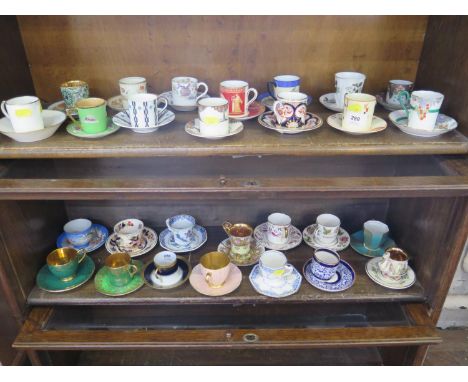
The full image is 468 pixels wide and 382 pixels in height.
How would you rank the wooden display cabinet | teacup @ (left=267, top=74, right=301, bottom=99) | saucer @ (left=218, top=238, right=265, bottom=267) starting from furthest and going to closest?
saucer @ (left=218, top=238, right=265, bottom=267) → teacup @ (left=267, top=74, right=301, bottom=99) → the wooden display cabinet

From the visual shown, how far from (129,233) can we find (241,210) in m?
0.31

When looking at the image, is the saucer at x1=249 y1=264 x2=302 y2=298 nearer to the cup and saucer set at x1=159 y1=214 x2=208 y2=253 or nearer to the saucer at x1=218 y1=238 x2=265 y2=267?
the saucer at x1=218 y1=238 x2=265 y2=267

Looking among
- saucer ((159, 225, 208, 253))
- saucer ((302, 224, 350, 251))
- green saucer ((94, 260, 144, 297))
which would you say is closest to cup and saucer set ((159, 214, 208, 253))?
saucer ((159, 225, 208, 253))

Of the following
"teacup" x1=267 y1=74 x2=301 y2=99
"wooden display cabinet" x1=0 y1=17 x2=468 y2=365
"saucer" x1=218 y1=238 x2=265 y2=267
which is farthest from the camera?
"saucer" x1=218 y1=238 x2=265 y2=267

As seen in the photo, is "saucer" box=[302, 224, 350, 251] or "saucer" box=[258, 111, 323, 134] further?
"saucer" box=[302, 224, 350, 251]

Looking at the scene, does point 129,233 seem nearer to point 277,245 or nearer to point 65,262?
point 65,262

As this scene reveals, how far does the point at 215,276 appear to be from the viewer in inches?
37.4

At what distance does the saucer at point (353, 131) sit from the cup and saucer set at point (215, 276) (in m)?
0.39

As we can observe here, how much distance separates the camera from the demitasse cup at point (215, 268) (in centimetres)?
95

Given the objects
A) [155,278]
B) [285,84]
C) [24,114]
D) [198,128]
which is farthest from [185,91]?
[155,278]

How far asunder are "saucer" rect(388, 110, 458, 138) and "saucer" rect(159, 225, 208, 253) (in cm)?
55

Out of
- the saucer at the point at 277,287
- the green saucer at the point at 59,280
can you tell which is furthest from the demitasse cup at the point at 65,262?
the saucer at the point at 277,287

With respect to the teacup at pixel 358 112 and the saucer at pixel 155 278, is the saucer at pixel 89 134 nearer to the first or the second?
the saucer at pixel 155 278

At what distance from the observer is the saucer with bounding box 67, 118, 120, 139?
85 cm
